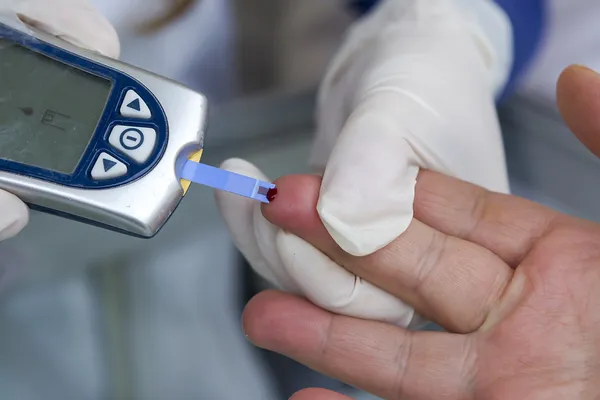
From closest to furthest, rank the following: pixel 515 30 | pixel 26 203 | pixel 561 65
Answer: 1. pixel 26 203
2. pixel 515 30
3. pixel 561 65

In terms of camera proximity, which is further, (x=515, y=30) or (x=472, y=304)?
(x=515, y=30)

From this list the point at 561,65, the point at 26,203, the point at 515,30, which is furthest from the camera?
the point at 561,65

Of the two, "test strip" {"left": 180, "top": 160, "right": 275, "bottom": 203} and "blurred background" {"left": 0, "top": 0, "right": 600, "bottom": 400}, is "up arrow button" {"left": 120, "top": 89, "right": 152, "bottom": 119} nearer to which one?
"test strip" {"left": 180, "top": 160, "right": 275, "bottom": 203}

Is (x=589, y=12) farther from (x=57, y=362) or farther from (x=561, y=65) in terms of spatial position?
(x=57, y=362)

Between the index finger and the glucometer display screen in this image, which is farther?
the index finger

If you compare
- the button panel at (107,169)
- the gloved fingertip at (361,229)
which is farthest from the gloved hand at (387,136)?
the button panel at (107,169)

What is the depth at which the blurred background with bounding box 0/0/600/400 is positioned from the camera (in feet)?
2.53

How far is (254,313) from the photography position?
50cm

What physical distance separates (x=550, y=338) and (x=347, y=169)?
0.71 ft

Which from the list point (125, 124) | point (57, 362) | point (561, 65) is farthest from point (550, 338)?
point (57, 362)

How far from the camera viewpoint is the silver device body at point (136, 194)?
394 millimetres

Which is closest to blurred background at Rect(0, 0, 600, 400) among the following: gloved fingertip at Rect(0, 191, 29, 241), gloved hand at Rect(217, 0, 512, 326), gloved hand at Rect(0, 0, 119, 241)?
gloved hand at Rect(217, 0, 512, 326)

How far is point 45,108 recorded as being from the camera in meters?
0.42

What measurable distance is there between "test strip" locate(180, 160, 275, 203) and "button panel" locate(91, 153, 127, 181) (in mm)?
42
